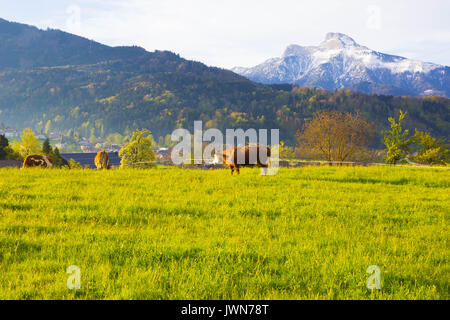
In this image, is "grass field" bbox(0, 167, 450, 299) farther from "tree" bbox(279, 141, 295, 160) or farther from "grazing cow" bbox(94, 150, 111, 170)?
"tree" bbox(279, 141, 295, 160)


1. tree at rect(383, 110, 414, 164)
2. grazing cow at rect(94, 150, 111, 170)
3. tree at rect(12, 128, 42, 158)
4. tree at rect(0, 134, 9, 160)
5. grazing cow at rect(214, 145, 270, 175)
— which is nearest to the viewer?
grazing cow at rect(214, 145, 270, 175)

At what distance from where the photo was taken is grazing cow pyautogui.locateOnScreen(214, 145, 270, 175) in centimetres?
2094

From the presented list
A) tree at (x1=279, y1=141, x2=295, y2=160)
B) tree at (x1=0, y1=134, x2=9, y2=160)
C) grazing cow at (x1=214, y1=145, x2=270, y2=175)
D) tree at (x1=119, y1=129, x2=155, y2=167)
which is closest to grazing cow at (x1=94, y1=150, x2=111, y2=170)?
grazing cow at (x1=214, y1=145, x2=270, y2=175)

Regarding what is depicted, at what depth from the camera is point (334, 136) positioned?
4462cm

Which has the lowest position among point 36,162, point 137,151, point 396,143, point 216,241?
point 137,151

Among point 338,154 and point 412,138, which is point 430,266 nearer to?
point 338,154

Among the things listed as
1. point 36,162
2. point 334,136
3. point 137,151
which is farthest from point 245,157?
point 137,151

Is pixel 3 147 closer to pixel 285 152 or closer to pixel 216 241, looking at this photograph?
pixel 285 152

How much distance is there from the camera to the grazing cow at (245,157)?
20938 mm

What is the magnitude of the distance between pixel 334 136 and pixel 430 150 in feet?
70.3

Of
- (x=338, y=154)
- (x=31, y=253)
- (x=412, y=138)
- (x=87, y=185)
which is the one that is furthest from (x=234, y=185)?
(x=412, y=138)

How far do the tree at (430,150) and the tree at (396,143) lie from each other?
2053 mm

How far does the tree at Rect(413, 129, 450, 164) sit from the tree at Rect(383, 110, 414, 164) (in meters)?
2.05
